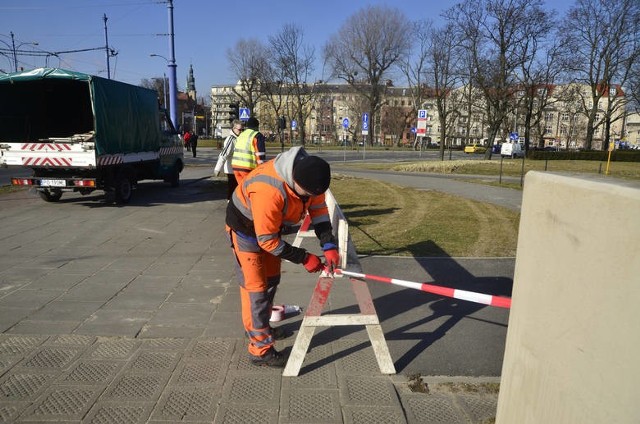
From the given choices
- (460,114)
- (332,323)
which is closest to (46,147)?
(332,323)

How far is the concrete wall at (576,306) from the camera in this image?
4.64ft

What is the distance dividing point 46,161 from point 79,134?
173cm

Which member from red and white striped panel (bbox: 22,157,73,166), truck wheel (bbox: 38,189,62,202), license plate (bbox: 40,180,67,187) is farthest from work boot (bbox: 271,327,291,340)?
truck wheel (bbox: 38,189,62,202)

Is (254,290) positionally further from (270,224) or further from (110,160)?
(110,160)

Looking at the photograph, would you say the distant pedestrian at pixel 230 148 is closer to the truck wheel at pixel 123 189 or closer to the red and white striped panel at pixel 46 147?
the truck wheel at pixel 123 189

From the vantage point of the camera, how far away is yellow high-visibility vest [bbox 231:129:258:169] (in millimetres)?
7770

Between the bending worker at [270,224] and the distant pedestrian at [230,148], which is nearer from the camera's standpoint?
the bending worker at [270,224]

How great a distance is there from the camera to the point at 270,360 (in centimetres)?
326

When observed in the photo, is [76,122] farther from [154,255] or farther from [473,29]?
[473,29]

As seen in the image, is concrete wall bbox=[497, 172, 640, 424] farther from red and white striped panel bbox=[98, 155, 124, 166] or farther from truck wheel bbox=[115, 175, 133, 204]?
truck wheel bbox=[115, 175, 133, 204]

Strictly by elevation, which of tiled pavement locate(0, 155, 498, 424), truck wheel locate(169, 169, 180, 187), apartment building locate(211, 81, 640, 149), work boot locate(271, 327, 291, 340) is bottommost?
tiled pavement locate(0, 155, 498, 424)

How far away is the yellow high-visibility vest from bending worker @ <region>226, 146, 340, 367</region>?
455 centimetres

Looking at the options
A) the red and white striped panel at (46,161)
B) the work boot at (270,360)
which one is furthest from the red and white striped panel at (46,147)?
the work boot at (270,360)

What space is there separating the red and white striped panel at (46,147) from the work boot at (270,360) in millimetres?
8367
